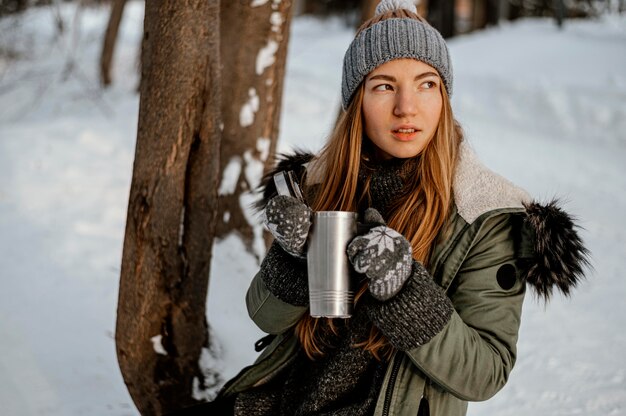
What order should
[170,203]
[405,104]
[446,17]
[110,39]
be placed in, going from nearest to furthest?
[405,104] → [170,203] → [110,39] → [446,17]

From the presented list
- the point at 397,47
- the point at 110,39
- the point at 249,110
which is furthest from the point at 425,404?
the point at 110,39

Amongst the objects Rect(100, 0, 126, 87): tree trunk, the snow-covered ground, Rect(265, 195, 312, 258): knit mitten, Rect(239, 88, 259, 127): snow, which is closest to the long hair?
Rect(265, 195, 312, 258): knit mitten

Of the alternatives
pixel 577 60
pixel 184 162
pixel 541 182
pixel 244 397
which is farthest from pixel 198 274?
pixel 577 60

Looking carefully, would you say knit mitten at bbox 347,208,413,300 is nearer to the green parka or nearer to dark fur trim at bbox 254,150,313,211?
the green parka

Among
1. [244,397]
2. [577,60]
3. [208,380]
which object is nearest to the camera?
[244,397]

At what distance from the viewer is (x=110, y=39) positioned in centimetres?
1209

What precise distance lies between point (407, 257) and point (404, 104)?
502 mm

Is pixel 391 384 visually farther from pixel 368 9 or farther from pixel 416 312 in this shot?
pixel 368 9

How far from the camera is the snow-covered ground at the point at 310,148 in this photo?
340cm

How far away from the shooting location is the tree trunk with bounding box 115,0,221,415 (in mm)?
2557

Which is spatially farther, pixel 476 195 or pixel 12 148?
pixel 12 148

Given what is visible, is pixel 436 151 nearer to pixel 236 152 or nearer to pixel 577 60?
pixel 236 152

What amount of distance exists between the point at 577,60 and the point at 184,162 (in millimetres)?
9288

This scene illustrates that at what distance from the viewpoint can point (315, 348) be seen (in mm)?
2109
